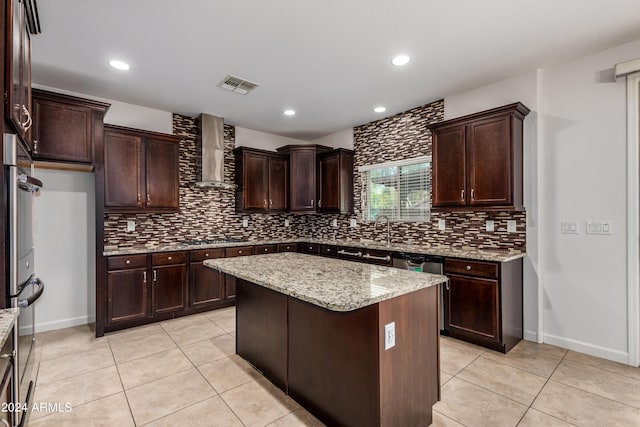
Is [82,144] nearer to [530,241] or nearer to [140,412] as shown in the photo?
[140,412]

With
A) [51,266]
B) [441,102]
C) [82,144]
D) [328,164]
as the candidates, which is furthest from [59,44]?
[441,102]

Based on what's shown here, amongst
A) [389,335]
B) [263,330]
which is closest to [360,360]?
[389,335]

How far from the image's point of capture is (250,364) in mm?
2629

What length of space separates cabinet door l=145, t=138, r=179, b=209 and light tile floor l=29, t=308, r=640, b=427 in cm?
165

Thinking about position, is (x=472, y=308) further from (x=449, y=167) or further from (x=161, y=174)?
(x=161, y=174)

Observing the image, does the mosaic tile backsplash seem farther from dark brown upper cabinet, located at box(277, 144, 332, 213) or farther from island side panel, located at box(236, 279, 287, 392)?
island side panel, located at box(236, 279, 287, 392)

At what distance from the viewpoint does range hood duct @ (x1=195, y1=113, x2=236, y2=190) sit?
435cm

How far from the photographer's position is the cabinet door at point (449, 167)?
333cm

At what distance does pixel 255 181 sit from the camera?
16.0ft

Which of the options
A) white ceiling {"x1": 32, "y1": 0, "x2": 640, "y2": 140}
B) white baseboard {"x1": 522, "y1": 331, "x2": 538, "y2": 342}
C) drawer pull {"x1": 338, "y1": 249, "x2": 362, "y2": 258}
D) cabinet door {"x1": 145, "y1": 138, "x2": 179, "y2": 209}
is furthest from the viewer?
drawer pull {"x1": 338, "y1": 249, "x2": 362, "y2": 258}

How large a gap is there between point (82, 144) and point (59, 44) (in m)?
0.93

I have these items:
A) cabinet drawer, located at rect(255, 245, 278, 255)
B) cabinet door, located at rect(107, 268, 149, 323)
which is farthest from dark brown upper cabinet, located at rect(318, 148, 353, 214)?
cabinet door, located at rect(107, 268, 149, 323)

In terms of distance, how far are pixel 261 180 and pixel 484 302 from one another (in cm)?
349

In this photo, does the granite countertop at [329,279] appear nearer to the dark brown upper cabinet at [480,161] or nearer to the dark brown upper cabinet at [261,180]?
the dark brown upper cabinet at [480,161]
